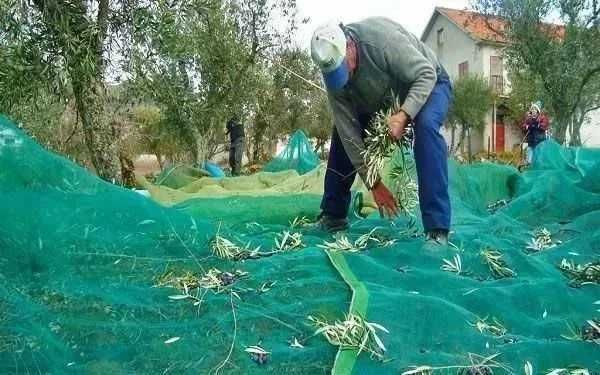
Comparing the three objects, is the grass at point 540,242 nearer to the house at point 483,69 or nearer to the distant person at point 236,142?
the distant person at point 236,142

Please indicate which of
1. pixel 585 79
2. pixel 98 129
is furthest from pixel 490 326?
pixel 585 79

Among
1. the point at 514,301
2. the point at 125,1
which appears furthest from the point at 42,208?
the point at 125,1

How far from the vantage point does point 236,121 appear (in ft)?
50.9

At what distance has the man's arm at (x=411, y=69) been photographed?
145 inches

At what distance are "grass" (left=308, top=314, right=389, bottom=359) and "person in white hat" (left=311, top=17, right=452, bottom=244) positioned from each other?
1248mm

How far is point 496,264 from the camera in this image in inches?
129

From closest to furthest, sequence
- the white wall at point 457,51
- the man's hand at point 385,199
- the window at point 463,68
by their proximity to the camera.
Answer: the man's hand at point 385,199
the white wall at point 457,51
the window at point 463,68

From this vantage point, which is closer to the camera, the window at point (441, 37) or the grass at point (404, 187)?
the grass at point (404, 187)

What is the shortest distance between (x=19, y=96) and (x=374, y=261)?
5.21 metres

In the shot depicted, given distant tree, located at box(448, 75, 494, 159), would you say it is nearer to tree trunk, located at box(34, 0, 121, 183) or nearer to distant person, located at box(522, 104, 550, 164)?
distant person, located at box(522, 104, 550, 164)

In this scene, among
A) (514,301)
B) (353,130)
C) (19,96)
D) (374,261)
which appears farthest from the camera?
(19,96)

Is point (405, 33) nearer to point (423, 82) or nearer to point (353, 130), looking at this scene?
point (423, 82)

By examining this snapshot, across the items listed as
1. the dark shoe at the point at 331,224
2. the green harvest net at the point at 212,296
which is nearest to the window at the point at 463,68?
the dark shoe at the point at 331,224

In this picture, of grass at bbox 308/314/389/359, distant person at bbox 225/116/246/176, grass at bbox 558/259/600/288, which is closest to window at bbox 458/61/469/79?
distant person at bbox 225/116/246/176
